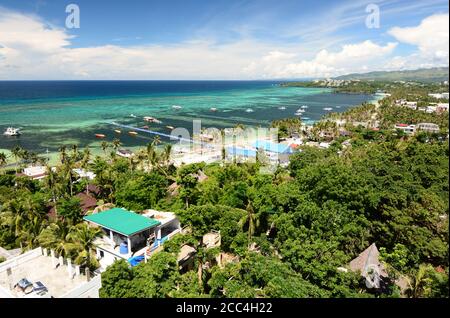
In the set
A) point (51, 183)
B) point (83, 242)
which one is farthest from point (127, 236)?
point (51, 183)

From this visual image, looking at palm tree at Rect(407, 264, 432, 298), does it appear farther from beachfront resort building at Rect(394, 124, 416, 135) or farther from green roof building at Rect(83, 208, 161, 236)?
beachfront resort building at Rect(394, 124, 416, 135)

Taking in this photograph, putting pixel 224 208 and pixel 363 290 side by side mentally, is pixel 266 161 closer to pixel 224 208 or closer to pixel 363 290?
pixel 224 208

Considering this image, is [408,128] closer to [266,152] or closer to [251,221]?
[266,152]

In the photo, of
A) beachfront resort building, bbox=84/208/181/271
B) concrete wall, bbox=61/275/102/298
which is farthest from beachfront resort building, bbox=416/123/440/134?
concrete wall, bbox=61/275/102/298

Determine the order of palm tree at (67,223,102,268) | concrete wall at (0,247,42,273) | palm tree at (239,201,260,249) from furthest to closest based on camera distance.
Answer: palm tree at (239,201,260,249)
palm tree at (67,223,102,268)
concrete wall at (0,247,42,273)

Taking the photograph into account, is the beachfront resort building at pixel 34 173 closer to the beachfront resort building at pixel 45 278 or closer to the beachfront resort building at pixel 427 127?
the beachfront resort building at pixel 45 278

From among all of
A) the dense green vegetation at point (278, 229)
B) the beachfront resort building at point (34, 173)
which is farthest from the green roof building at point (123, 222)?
the beachfront resort building at point (34, 173)
